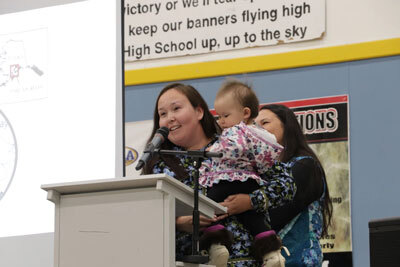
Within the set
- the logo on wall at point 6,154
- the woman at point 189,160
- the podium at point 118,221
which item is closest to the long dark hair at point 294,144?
the woman at point 189,160

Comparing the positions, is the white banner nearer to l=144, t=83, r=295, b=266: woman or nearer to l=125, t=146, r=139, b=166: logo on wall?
l=125, t=146, r=139, b=166: logo on wall

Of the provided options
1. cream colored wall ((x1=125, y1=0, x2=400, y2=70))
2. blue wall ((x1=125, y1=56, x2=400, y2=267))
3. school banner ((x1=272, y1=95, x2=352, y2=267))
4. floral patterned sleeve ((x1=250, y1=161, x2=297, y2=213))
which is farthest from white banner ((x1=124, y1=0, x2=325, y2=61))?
floral patterned sleeve ((x1=250, y1=161, x2=297, y2=213))

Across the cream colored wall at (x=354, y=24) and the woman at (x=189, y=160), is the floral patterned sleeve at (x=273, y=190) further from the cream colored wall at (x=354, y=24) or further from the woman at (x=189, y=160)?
the cream colored wall at (x=354, y=24)

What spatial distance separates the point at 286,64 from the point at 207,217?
179 cm

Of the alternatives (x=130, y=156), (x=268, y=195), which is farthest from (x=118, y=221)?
(x=130, y=156)

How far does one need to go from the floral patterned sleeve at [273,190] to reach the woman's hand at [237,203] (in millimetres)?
24

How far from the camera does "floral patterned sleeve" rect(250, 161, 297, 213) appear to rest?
2.66 metres

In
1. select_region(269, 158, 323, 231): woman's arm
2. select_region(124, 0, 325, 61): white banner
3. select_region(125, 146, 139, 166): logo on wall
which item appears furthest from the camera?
select_region(125, 146, 139, 166): logo on wall

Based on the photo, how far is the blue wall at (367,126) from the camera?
366cm

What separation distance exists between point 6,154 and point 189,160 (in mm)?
1107

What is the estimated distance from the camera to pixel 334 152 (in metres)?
3.79

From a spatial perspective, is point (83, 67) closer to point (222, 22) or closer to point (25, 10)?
point (25, 10)

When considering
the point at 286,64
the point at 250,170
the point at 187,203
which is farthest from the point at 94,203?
the point at 286,64

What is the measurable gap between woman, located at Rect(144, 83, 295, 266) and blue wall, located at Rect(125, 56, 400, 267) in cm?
90
